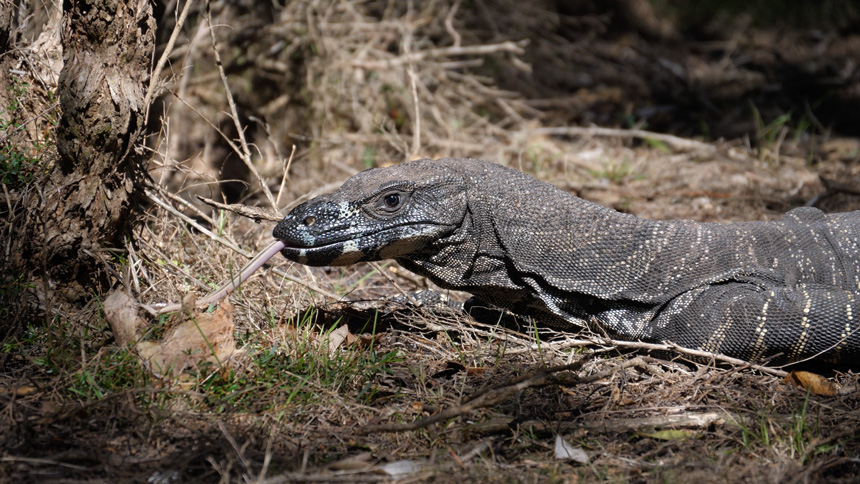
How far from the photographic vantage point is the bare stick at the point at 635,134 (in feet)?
26.6

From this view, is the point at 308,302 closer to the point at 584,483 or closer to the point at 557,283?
the point at 557,283

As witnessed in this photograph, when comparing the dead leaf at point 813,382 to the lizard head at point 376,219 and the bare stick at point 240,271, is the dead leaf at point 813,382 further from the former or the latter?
the bare stick at point 240,271

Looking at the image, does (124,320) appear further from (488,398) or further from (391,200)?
(488,398)

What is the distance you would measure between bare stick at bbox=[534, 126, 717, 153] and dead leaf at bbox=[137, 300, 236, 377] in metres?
5.30

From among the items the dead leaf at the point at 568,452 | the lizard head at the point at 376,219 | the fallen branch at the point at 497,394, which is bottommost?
the dead leaf at the point at 568,452

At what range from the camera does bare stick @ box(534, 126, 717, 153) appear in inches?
319

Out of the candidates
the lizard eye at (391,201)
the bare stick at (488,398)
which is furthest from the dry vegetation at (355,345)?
the lizard eye at (391,201)

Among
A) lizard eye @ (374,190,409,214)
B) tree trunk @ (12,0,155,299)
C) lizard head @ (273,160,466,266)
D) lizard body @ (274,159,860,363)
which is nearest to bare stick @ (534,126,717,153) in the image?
lizard body @ (274,159,860,363)

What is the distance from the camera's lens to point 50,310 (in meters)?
3.94

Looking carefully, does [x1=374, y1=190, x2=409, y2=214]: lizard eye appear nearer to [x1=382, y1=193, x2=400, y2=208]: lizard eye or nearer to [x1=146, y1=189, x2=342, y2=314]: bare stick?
[x1=382, y1=193, x2=400, y2=208]: lizard eye

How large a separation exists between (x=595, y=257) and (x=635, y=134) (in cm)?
436

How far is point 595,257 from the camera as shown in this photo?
14.0 feet

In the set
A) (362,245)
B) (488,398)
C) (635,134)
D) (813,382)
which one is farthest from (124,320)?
(635,134)

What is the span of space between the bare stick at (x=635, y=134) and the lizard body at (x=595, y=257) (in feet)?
12.3
